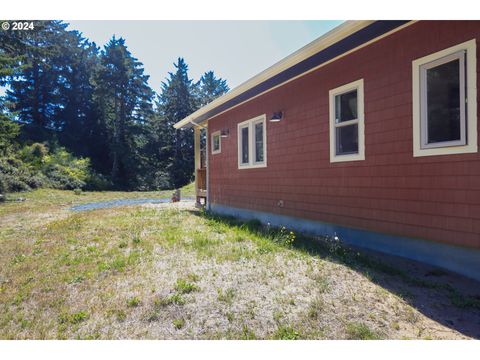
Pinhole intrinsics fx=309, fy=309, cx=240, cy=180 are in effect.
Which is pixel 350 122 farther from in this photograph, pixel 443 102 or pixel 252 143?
pixel 252 143

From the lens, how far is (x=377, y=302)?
2.71 meters

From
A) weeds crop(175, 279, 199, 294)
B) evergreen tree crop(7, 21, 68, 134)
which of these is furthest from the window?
evergreen tree crop(7, 21, 68, 134)

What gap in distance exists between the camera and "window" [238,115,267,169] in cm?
726

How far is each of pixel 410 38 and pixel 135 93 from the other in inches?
1002

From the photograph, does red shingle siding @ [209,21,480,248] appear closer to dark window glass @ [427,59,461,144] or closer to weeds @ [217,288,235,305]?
dark window glass @ [427,59,461,144]

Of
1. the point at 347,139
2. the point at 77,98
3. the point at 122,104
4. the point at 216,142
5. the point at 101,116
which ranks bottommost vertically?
the point at 347,139

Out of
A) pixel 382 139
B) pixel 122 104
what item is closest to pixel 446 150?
pixel 382 139

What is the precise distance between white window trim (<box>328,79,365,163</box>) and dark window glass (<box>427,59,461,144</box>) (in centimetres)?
97

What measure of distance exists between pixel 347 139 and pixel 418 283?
98.4 inches

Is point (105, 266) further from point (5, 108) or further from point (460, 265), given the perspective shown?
point (5, 108)

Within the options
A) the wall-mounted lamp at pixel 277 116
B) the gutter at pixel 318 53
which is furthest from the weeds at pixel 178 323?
the wall-mounted lamp at pixel 277 116

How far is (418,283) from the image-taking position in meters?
3.12

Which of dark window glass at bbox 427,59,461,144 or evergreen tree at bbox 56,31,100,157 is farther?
evergreen tree at bbox 56,31,100,157
